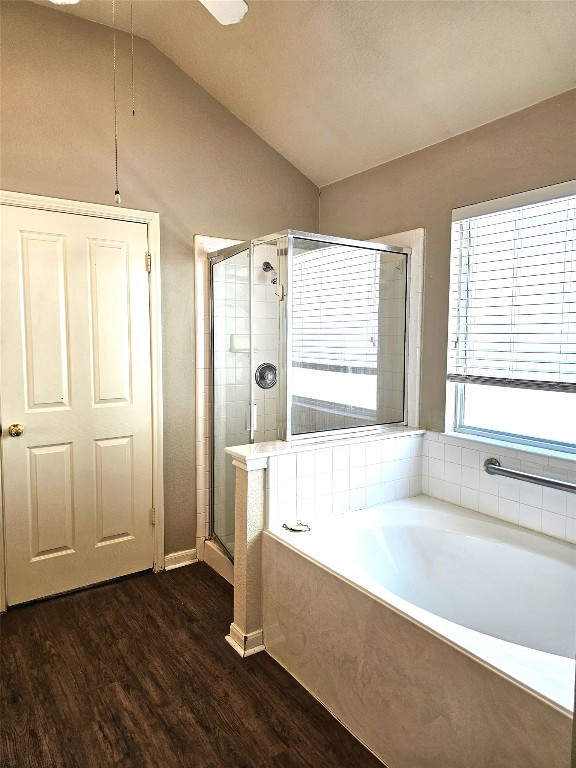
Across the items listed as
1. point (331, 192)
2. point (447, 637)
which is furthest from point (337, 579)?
point (331, 192)

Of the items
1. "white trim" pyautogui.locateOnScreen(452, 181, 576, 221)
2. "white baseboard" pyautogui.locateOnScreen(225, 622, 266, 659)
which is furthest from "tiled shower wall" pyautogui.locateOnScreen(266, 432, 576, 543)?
"white trim" pyautogui.locateOnScreen(452, 181, 576, 221)

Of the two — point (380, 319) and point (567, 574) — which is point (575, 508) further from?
point (380, 319)

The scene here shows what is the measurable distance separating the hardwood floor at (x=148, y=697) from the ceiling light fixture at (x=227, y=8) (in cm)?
245

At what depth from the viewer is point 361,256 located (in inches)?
107

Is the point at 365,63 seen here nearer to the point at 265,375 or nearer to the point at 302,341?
the point at 302,341

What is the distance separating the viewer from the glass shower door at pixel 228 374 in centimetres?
270

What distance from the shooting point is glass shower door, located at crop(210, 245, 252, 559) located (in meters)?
2.70

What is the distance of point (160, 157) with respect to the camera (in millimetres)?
2924

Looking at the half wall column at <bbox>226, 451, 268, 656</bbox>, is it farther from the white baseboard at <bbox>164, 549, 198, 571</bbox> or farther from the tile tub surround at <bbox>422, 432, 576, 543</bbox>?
the tile tub surround at <bbox>422, 432, 576, 543</bbox>

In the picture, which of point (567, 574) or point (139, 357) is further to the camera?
point (139, 357)

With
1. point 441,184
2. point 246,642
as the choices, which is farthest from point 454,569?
point 441,184

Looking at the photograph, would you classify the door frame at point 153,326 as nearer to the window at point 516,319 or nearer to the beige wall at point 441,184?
the beige wall at point 441,184

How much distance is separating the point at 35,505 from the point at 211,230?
6.05 ft

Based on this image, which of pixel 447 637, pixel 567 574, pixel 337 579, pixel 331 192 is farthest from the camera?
pixel 331 192
